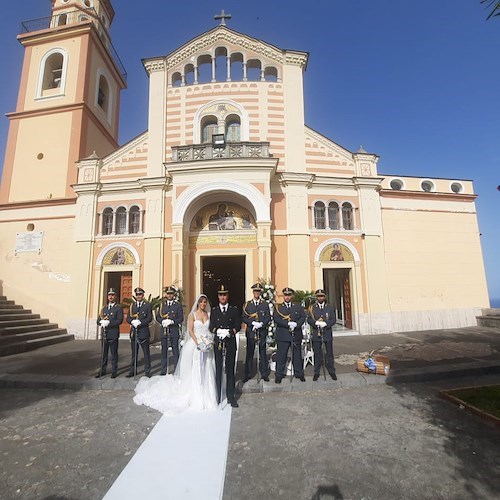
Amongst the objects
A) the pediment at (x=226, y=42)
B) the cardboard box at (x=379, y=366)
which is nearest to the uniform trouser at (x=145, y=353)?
the cardboard box at (x=379, y=366)

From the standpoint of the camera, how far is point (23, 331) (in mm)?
12609

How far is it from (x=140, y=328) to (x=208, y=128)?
1287 centimetres

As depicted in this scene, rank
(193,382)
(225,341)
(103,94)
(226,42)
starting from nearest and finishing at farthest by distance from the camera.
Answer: (193,382) < (225,341) < (226,42) < (103,94)

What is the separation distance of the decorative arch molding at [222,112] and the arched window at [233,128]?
372mm

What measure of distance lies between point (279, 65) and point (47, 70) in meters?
15.8

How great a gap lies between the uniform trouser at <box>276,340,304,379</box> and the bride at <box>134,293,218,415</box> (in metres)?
1.76

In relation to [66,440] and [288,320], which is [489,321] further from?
[66,440]

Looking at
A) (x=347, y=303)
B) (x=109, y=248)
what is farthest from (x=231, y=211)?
(x=347, y=303)

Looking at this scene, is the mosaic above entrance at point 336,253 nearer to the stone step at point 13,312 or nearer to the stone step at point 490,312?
the stone step at point 490,312

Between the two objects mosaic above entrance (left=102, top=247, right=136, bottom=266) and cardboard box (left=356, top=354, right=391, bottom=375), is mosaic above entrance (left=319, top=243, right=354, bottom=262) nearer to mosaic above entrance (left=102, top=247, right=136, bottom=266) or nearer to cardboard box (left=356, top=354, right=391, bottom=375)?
cardboard box (left=356, top=354, right=391, bottom=375)

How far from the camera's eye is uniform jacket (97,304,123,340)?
7350 mm

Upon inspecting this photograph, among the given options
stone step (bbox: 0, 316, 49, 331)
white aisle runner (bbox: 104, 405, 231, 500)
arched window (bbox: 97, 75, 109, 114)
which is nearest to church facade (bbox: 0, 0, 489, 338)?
stone step (bbox: 0, 316, 49, 331)

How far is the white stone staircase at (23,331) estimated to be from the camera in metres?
11.1

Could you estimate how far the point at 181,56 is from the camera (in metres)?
16.8
